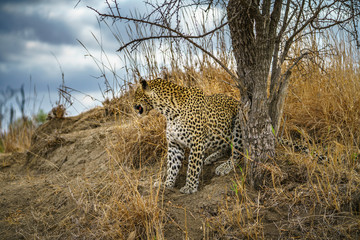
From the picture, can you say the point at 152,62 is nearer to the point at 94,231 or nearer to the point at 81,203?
the point at 81,203

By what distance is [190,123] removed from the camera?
429cm

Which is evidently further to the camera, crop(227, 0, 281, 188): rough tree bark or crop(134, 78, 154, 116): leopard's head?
crop(134, 78, 154, 116): leopard's head

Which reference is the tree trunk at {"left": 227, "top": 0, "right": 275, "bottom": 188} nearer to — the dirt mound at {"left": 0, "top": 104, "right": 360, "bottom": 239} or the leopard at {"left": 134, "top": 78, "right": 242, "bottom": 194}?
the dirt mound at {"left": 0, "top": 104, "right": 360, "bottom": 239}

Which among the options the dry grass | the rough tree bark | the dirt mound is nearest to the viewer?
the dirt mound

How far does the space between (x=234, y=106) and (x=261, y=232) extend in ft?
7.00

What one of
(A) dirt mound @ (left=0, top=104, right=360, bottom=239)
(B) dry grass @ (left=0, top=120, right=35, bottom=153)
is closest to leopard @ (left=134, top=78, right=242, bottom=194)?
(A) dirt mound @ (left=0, top=104, right=360, bottom=239)

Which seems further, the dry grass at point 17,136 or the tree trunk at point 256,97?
the dry grass at point 17,136

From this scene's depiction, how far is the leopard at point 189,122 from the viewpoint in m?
4.25

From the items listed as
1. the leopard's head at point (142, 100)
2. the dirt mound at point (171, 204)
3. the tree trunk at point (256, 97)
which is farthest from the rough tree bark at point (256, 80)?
the leopard's head at point (142, 100)

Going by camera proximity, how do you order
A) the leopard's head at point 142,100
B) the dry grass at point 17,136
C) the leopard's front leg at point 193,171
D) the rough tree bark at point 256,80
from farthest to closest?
the dry grass at point 17,136 → the leopard's head at point 142,100 → the leopard's front leg at point 193,171 → the rough tree bark at point 256,80

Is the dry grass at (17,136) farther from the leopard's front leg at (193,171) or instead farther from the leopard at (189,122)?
the leopard's front leg at (193,171)

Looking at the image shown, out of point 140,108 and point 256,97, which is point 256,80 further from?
point 140,108

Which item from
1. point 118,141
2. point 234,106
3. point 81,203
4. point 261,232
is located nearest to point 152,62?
point 118,141

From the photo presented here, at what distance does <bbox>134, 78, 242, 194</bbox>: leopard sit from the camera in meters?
4.25
